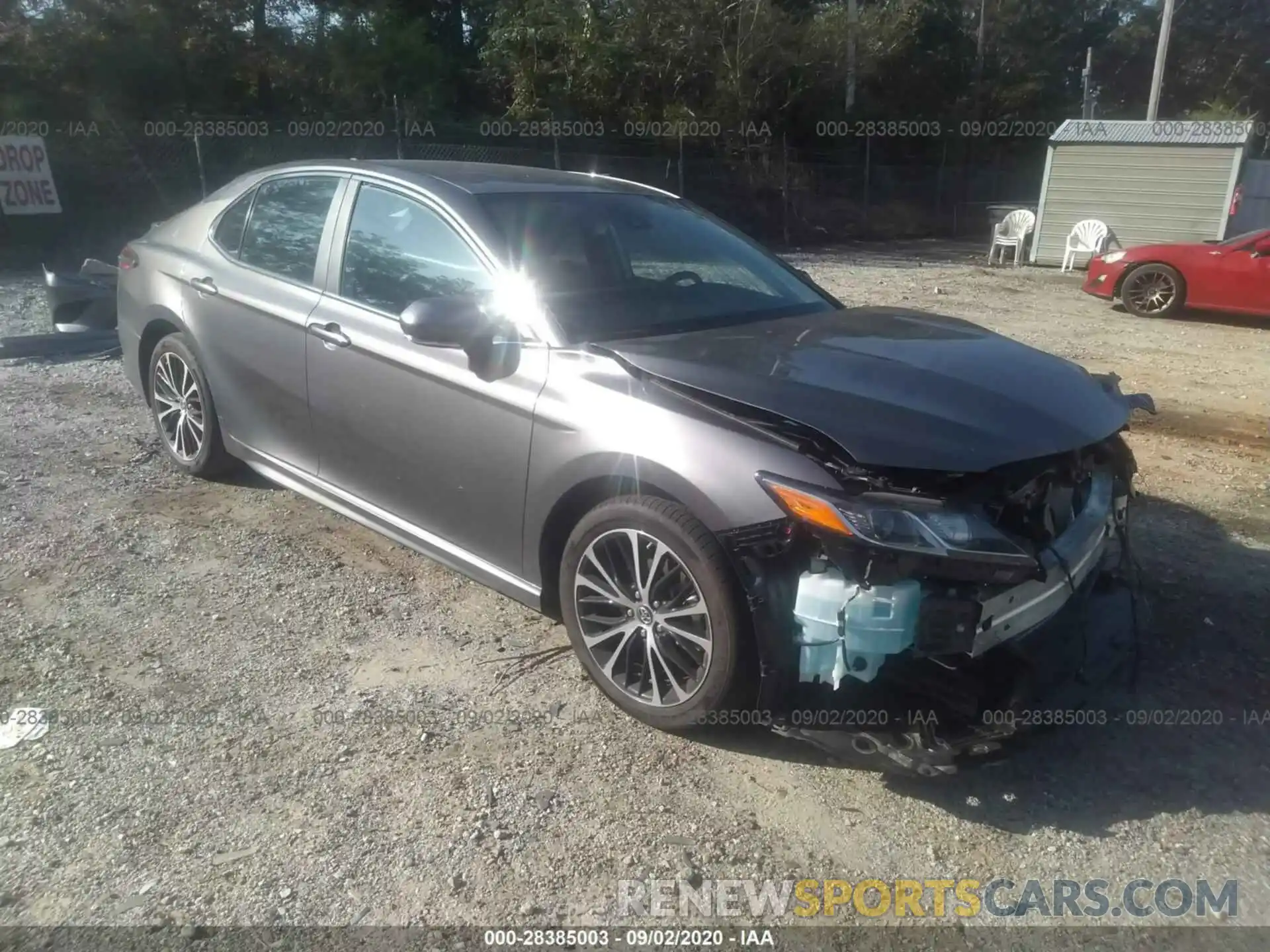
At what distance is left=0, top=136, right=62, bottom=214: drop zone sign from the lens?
11.4m

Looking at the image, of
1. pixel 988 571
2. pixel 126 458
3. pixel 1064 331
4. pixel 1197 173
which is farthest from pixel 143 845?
pixel 1197 173

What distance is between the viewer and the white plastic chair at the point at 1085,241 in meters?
17.6

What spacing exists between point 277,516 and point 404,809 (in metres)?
2.41

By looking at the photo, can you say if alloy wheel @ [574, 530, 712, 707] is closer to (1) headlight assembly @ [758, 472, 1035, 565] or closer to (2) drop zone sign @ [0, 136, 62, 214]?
(1) headlight assembly @ [758, 472, 1035, 565]

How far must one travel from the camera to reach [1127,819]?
9.34 feet

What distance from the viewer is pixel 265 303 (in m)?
4.35

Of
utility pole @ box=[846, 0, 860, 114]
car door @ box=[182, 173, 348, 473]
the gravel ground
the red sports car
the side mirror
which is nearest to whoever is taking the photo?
the gravel ground

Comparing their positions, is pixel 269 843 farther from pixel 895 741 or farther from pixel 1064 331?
pixel 1064 331

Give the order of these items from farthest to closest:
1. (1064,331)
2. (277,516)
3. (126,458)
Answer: (1064,331)
(126,458)
(277,516)

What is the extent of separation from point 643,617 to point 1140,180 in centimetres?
1852

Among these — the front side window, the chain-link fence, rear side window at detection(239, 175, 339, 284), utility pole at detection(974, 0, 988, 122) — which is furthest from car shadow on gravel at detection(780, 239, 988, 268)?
the front side window

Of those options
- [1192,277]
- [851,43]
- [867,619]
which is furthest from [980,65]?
[867,619]

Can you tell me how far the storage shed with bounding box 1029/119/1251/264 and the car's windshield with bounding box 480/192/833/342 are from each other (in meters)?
16.5

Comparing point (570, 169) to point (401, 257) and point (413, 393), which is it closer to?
point (401, 257)
